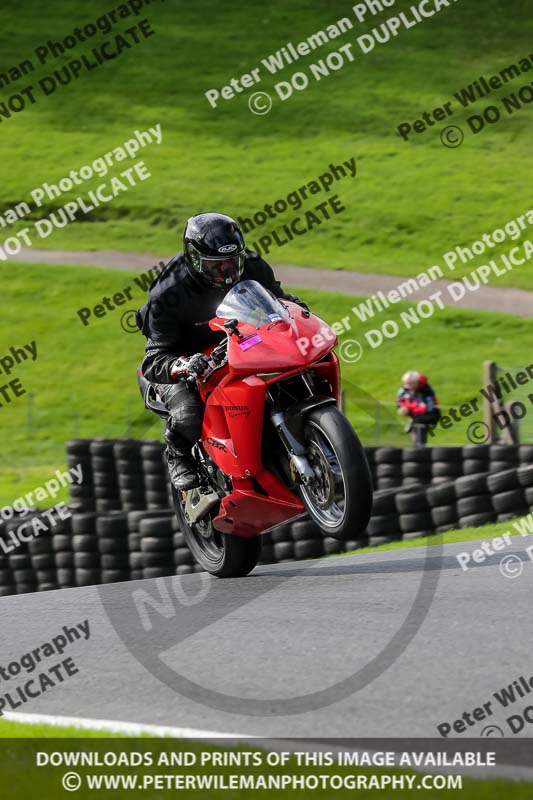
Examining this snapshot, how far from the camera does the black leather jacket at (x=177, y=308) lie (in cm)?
782

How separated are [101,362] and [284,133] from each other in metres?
16.9

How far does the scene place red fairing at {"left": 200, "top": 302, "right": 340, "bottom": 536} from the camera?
7047 mm

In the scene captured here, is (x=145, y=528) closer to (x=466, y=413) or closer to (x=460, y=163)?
(x=466, y=413)

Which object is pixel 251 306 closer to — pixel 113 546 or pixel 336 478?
pixel 336 478

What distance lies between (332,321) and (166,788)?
22779 mm

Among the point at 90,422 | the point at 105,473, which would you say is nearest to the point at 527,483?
the point at 105,473

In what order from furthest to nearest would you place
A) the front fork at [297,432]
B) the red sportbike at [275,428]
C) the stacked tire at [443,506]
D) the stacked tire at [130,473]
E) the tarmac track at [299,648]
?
the stacked tire at [130,473] < the stacked tire at [443,506] < the front fork at [297,432] < the red sportbike at [275,428] < the tarmac track at [299,648]

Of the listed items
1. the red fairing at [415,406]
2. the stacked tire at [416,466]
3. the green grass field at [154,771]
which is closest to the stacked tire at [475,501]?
the stacked tire at [416,466]

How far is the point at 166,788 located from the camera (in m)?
4.32

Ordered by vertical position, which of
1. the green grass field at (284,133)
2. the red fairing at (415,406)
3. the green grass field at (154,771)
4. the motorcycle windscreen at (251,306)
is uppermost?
the green grass field at (284,133)

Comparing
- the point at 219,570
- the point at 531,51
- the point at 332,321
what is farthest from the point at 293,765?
the point at 531,51

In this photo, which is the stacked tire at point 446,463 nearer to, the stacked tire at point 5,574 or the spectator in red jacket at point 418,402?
the spectator in red jacket at point 418,402

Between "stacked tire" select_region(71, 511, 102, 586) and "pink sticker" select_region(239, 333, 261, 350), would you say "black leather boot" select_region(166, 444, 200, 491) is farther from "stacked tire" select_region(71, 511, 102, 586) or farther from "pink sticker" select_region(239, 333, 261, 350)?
"stacked tire" select_region(71, 511, 102, 586)

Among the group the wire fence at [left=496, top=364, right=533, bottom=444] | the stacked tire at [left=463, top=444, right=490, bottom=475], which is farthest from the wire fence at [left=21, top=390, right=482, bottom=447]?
the stacked tire at [left=463, top=444, right=490, bottom=475]
